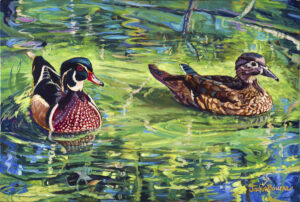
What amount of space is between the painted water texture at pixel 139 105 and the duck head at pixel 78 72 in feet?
0.07

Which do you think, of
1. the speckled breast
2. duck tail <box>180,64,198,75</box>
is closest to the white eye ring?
duck tail <box>180,64,198,75</box>

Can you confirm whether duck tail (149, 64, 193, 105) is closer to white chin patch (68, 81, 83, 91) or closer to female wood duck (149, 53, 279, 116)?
female wood duck (149, 53, 279, 116)

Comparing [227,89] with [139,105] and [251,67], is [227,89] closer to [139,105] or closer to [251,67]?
[251,67]

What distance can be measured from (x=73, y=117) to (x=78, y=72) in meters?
0.16

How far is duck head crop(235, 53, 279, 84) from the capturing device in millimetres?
1313

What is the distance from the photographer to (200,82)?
4.29 ft

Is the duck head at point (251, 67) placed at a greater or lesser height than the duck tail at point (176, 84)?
greater

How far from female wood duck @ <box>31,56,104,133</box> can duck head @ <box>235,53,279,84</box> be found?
0.52m

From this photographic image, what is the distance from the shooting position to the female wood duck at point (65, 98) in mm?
1278

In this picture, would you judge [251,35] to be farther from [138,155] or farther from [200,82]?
[138,155]
